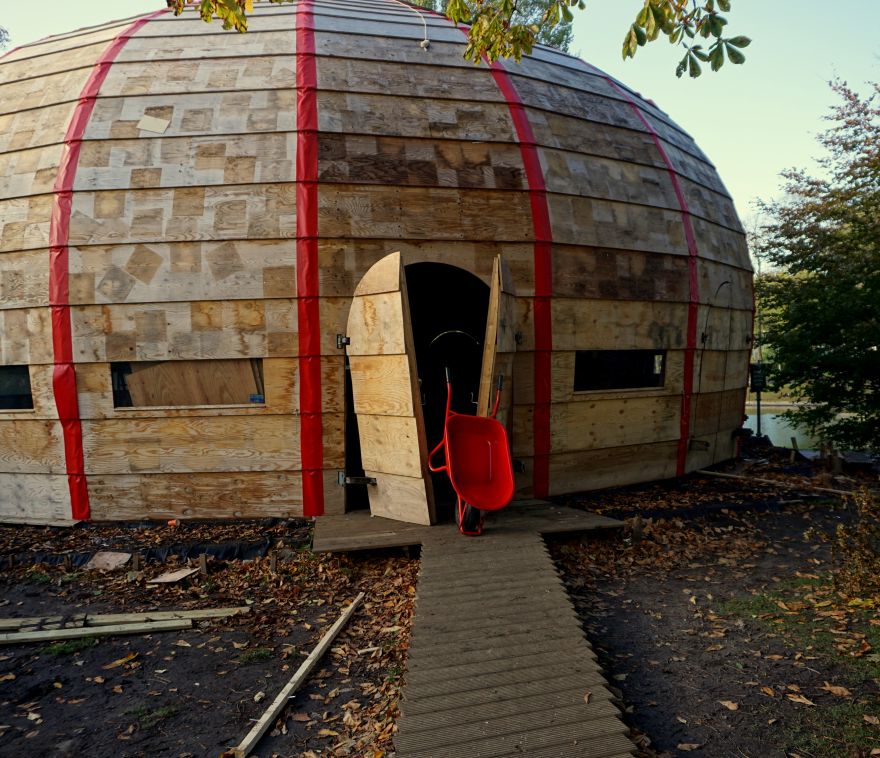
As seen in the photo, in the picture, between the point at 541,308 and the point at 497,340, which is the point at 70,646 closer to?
the point at 497,340

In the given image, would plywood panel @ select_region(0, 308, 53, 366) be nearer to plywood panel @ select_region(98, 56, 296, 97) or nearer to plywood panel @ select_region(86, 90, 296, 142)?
plywood panel @ select_region(86, 90, 296, 142)

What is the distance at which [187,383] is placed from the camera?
8250 millimetres

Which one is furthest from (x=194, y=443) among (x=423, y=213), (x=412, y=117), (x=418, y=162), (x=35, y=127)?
(x=412, y=117)

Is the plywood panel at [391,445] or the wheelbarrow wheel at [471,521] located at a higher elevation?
the plywood panel at [391,445]

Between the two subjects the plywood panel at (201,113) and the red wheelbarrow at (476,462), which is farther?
the plywood panel at (201,113)

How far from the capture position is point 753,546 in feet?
26.2

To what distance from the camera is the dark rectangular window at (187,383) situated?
8.23 m

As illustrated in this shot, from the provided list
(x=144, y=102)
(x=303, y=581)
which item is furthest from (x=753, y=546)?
(x=144, y=102)

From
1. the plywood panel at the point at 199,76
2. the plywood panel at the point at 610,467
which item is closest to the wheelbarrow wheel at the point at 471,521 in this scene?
the plywood panel at the point at 610,467

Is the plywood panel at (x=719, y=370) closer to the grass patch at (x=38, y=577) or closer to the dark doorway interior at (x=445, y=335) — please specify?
the dark doorway interior at (x=445, y=335)

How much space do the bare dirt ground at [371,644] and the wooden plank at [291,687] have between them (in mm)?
83

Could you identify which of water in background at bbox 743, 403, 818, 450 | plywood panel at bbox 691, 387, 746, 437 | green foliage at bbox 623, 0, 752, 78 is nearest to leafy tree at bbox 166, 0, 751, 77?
green foliage at bbox 623, 0, 752, 78

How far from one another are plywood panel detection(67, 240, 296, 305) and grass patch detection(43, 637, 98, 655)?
433 cm

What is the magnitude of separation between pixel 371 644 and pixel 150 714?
1.90 meters
